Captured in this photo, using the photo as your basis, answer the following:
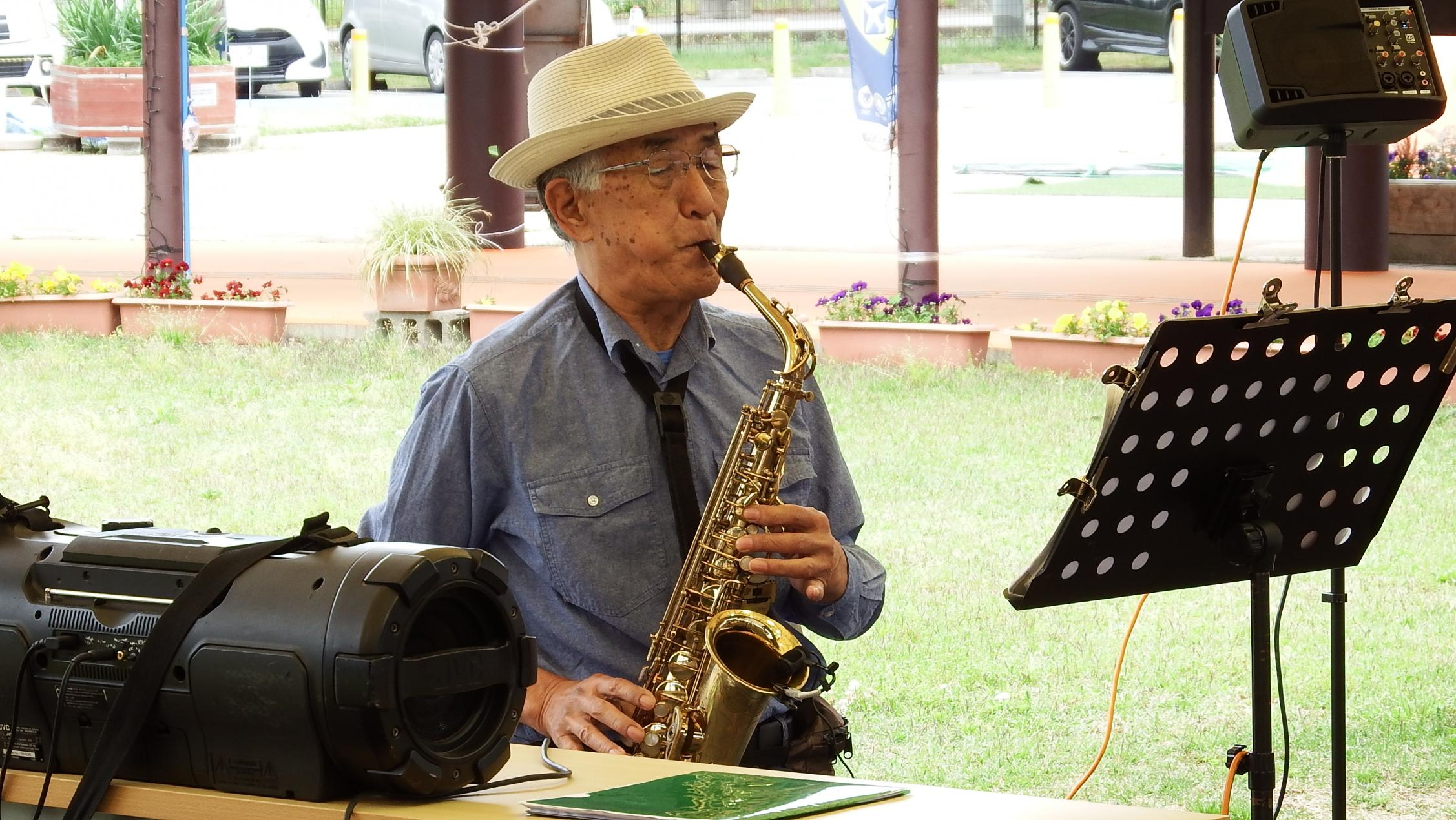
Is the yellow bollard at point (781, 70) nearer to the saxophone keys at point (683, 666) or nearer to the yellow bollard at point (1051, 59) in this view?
the yellow bollard at point (1051, 59)

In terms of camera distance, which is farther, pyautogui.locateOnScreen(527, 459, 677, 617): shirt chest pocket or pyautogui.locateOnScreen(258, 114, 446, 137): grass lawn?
pyautogui.locateOnScreen(258, 114, 446, 137): grass lawn

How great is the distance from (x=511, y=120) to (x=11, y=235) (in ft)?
17.5

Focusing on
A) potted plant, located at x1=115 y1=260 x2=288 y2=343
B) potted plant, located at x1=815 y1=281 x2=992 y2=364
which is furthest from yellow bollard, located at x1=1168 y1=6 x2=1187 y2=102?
potted plant, located at x1=115 y1=260 x2=288 y2=343

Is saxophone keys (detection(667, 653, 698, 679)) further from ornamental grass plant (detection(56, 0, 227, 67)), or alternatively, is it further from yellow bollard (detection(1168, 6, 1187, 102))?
yellow bollard (detection(1168, 6, 1187, 102))

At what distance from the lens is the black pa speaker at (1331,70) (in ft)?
10.6

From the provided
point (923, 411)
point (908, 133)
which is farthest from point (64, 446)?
point (908, 133)

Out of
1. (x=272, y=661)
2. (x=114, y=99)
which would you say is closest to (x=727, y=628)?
(x=272, y=661)

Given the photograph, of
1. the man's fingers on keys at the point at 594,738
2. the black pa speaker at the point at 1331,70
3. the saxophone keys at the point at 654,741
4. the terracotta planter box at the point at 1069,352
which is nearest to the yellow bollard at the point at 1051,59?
the terracotta planter box at the point at 1069,352

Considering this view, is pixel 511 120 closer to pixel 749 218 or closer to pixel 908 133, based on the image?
pixel 749 218

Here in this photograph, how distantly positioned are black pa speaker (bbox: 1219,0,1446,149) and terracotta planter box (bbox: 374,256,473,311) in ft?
21.8

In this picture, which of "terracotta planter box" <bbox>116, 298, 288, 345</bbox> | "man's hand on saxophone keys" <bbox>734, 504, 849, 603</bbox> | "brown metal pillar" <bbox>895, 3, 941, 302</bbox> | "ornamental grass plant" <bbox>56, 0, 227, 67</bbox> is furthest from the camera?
"ornamental grass plant" <bbox>56, 0, 227, 67</bbox>

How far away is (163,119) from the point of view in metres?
10.1

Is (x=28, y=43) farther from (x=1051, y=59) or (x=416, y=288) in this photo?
(x=1051, y=59)

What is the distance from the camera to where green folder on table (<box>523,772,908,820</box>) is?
161 cm
